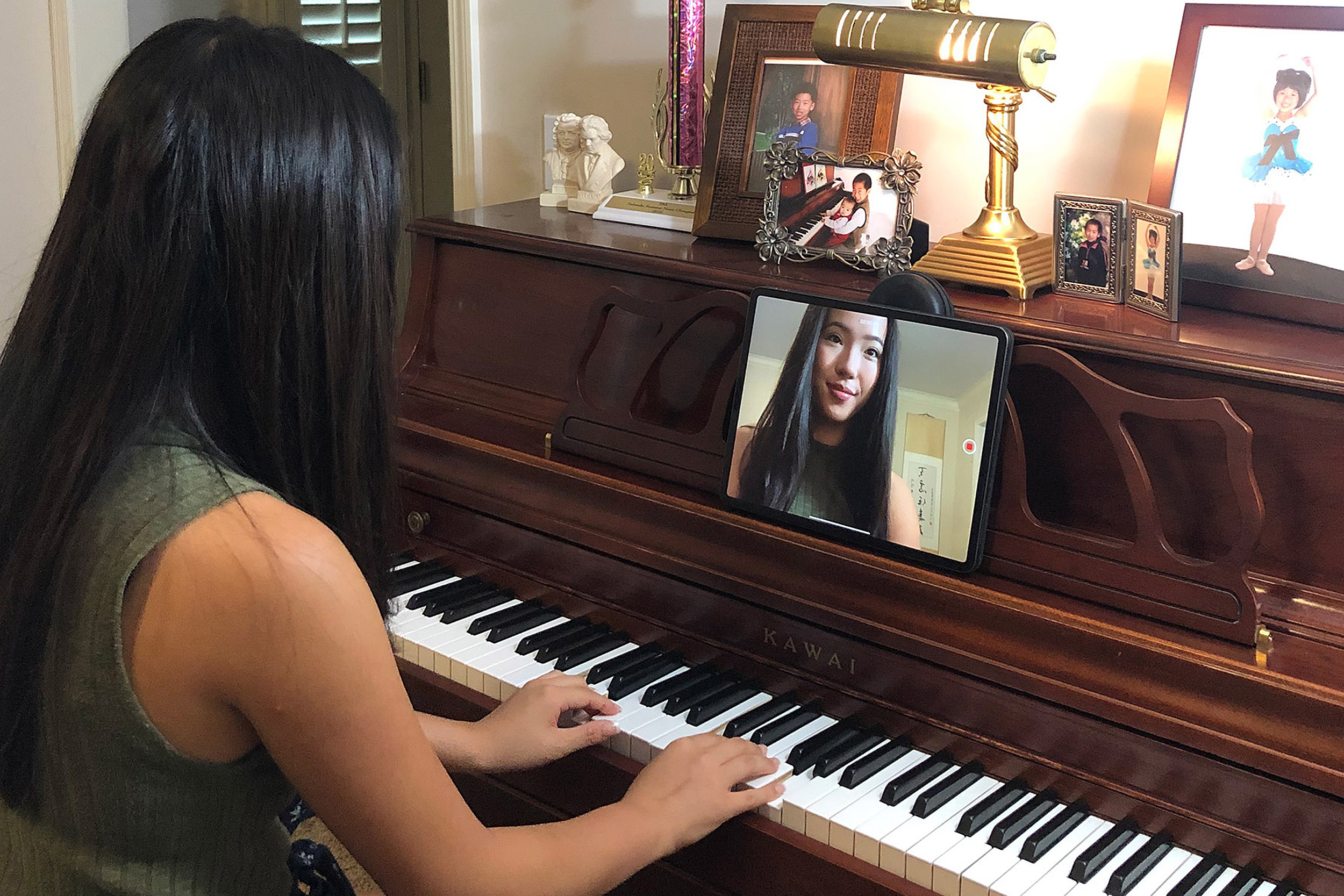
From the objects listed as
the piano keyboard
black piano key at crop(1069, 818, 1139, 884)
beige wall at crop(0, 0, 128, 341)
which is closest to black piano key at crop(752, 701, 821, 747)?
the piano keyboard

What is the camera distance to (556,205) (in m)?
2.22

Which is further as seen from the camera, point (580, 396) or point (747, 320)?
point (580, 396)

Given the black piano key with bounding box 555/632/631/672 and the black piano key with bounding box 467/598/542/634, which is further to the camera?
the black piano key with bounding box 467/598/542/634

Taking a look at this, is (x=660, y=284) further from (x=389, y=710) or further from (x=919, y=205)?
(x=389, y=710)

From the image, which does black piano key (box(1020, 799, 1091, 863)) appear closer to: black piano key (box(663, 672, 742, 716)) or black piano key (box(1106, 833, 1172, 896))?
black piano key (box(1106, 833, 1172, 896))

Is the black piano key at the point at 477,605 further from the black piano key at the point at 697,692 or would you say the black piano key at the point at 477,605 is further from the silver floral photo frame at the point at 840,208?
the silver floral photo frame at the point at 840,208

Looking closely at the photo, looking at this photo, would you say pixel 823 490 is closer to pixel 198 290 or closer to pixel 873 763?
pixel 873 763

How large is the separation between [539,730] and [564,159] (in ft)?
3.83

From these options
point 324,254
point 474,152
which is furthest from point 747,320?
point 474,152

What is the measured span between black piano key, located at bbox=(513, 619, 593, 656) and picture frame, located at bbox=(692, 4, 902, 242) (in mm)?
629

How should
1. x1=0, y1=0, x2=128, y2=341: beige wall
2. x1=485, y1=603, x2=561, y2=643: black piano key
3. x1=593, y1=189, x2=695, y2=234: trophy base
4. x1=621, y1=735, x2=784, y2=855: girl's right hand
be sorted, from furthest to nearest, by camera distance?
x1=0, y1=0, x2=128, y2=341: beige wall < x1=593, y1=189, x2=695, y2=234: trophy base < x1=485, y1=603, x2=561, y2=643: black piano key < x1=621, y1=735, x2=784, y2=855: girl's right hand

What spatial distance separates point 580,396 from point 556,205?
615 mm

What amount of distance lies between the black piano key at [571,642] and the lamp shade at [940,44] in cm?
81

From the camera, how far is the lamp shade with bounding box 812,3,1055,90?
1.45 m
